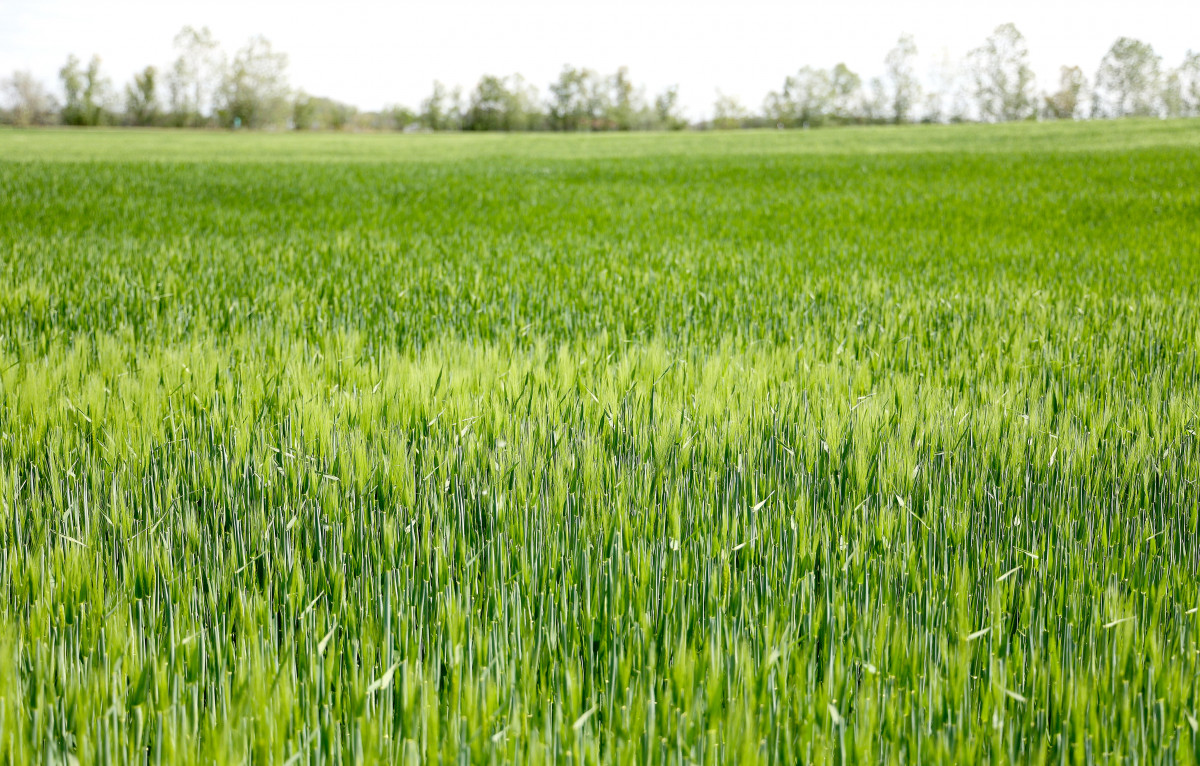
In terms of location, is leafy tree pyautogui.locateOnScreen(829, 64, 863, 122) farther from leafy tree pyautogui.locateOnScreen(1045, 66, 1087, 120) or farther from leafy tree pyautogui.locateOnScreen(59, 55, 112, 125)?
leafy tree pyautogui.locateOnScreen(59, 55, 112, 125)

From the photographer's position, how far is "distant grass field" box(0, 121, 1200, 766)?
1.27 meters

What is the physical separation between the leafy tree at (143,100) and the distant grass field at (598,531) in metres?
109

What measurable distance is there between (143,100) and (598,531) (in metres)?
116

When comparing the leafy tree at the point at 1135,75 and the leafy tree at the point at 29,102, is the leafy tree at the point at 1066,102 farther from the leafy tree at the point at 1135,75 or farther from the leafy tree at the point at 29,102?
the leafy tree at the point at 29,102

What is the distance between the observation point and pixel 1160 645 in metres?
1.49

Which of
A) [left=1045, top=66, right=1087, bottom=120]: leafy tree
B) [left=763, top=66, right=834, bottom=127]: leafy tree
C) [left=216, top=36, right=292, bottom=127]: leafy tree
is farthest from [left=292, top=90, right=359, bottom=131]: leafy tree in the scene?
[left=1045, top=66, right=1087, bottom=120]: leafy tree

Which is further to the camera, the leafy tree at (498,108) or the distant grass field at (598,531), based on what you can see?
the leafy tree at (498,108)

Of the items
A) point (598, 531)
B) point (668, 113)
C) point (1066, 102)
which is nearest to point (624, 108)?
point (668, 113)

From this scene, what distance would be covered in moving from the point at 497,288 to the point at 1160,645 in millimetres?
4960

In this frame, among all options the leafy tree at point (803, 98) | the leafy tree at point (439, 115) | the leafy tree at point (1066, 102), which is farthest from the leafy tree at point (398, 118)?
the leafy tree at point (1066, 102)

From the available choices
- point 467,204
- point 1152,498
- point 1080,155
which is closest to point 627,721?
point 1152,498

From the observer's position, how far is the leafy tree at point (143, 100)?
3730 inches

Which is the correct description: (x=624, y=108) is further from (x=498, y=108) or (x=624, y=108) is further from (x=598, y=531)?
(x=598, y=531)

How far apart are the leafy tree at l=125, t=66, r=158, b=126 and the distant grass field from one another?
109413 millimetres
